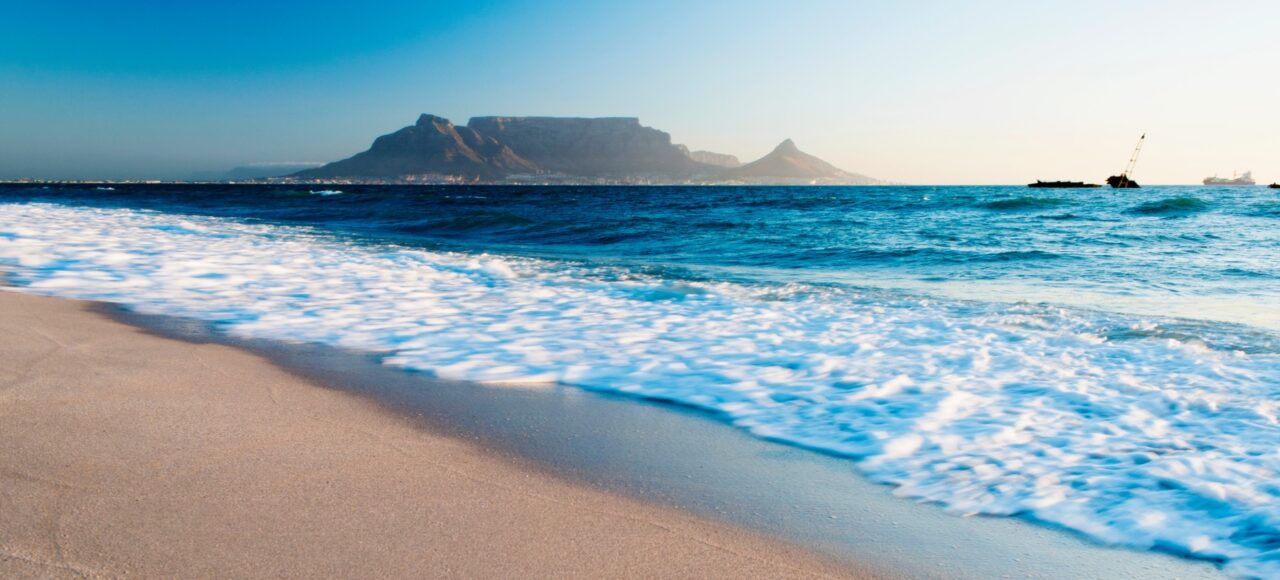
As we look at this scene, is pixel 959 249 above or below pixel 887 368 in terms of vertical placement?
above

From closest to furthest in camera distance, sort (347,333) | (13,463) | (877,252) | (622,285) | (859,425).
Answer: (13,463) → (859,425) → (347,333) → (622,285) → (877,252)

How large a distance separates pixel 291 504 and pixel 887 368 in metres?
3.30

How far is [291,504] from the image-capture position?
2.15 metres

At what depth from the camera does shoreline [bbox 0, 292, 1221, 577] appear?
2.06 m

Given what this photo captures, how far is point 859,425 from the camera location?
324 centimetres

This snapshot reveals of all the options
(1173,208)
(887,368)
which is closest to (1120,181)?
(1173,208)

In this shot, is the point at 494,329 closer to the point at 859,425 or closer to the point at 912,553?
the point at 859,425

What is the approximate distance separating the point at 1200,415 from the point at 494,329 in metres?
4.24

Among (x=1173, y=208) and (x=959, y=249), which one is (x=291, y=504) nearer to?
(x=959, y=249)

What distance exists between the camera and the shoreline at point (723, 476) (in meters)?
2.06

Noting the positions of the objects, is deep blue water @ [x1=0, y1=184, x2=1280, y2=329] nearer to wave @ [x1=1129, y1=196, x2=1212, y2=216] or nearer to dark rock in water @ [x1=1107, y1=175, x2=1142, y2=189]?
wave @ [x1=1129, y1=196, x2=1212, y2=216]

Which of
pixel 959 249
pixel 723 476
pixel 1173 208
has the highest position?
pixel 1173 208

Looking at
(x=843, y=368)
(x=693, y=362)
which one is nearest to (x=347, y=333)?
(x=693, y=362)

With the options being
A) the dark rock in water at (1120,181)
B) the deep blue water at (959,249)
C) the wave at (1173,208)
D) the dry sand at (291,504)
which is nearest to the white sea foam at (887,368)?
the dry sand at (291,504)
